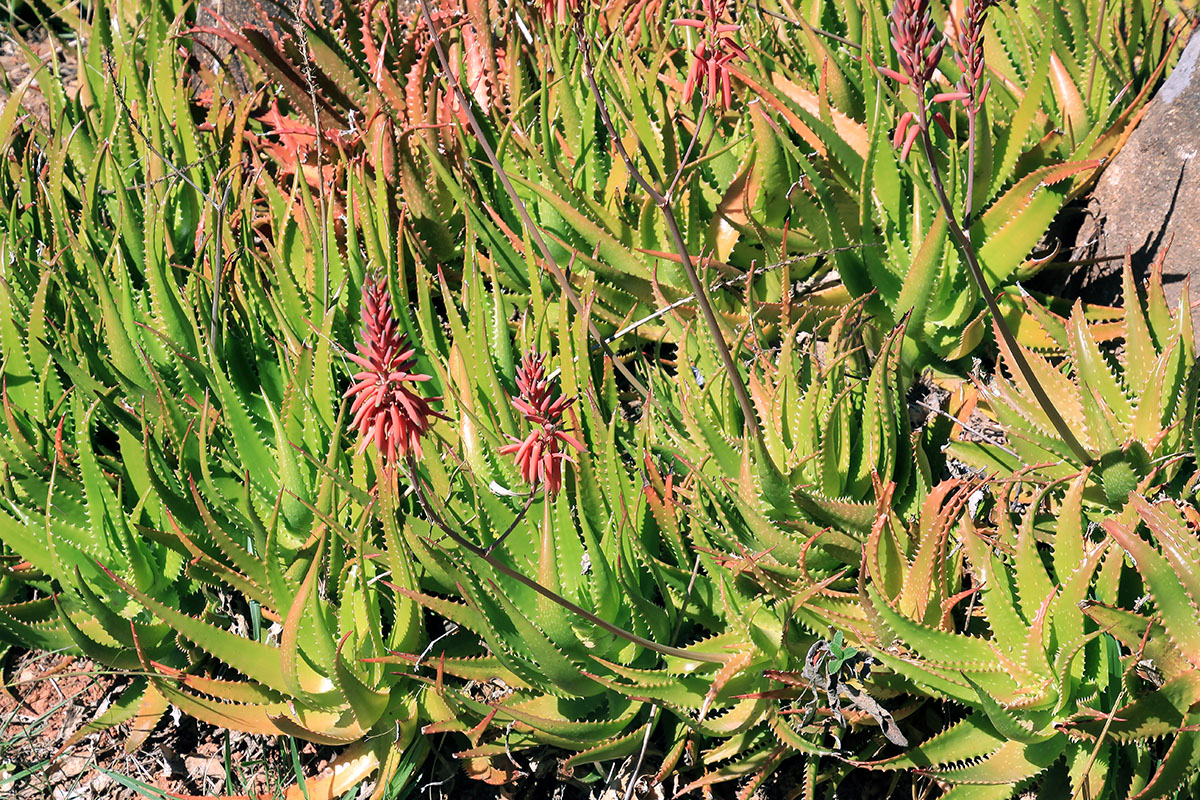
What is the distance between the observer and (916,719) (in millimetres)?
1555

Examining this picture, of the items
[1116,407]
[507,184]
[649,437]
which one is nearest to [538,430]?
[507,184]

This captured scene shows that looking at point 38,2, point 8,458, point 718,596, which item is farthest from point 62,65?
point 718,596

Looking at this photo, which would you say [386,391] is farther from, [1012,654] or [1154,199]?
[1154,199]

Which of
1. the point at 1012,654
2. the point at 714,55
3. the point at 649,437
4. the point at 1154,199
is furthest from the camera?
the point at 1154,199

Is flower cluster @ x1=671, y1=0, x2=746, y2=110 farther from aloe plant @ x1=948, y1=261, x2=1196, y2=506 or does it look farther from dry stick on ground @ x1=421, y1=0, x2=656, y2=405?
aloe plant @ x1=948, y1=261, x2=1196, y2=506

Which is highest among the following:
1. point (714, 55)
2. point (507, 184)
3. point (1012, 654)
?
point (714, 55)

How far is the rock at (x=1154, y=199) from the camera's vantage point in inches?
74.9

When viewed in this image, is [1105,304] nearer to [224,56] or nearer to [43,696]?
[43,696]

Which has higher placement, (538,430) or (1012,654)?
(538,430)

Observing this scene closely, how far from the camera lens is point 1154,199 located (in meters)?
1.96

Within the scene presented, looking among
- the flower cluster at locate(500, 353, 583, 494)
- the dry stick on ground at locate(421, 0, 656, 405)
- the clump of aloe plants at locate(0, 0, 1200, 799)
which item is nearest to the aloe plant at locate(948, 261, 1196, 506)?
the clump of aloe plants at locate(0, 0, 1200, 799)

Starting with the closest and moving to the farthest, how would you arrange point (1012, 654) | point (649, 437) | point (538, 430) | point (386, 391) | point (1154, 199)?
point (386, 391) < point (538, 430) < point (1012, 654) < point (649, 437) < point (1154, 199)

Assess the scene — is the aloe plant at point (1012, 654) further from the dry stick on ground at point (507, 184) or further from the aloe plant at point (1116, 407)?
the dry stick on ground at point (507, 184)

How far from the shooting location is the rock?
1903mm
